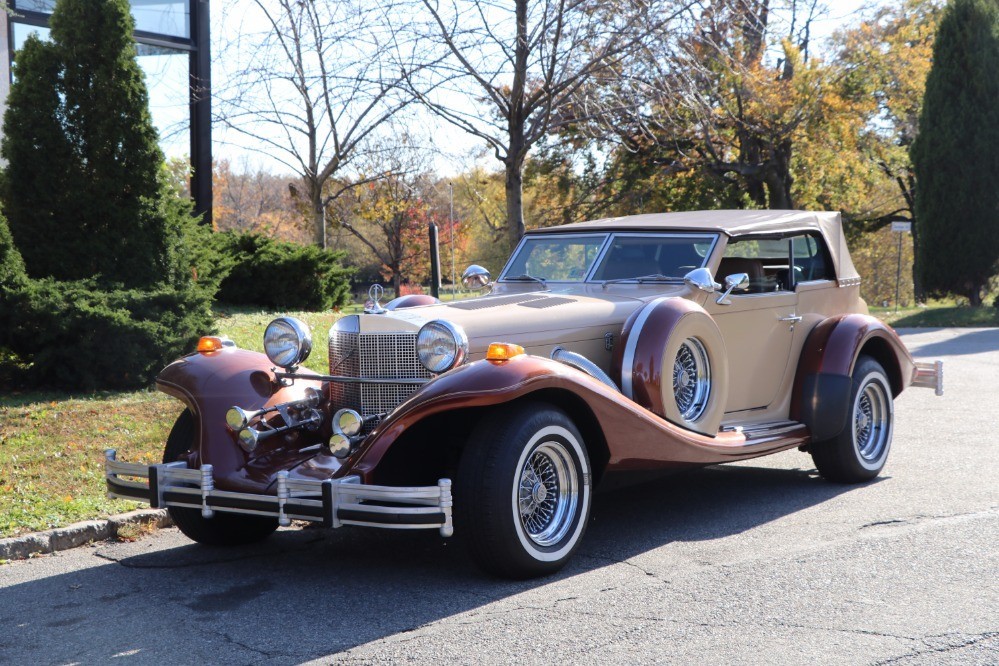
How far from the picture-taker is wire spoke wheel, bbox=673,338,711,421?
5805mm

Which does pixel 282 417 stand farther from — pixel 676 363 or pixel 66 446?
pixel 66 446

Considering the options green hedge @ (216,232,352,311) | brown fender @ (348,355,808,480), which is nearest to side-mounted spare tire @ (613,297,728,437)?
brown fender @ (348,355,808,480)

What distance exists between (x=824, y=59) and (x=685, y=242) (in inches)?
783

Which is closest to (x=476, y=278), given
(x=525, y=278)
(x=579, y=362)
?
(x=525, y=278)

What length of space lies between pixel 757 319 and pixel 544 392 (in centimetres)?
217

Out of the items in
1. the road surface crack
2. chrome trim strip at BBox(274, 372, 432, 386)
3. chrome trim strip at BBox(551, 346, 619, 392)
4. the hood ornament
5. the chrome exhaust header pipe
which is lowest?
the road surface crack

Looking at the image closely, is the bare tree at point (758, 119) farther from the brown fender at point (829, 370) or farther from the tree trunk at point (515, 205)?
the brown fender at point (829, 370)

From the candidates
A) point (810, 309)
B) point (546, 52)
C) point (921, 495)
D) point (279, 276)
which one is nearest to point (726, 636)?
point (921, 495)

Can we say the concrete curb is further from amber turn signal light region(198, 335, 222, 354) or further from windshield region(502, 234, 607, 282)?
windshield region(502, 234, 607, 282)

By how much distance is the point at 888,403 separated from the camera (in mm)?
7207

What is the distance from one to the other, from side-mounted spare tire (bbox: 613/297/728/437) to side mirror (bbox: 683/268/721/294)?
0.30 metres

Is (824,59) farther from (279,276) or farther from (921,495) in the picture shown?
(921,495)

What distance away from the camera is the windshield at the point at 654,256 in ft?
21.3

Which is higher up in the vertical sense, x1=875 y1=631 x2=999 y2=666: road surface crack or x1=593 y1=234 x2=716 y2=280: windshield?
x1=593 y1=234 x2=716 y2=280: windshield
